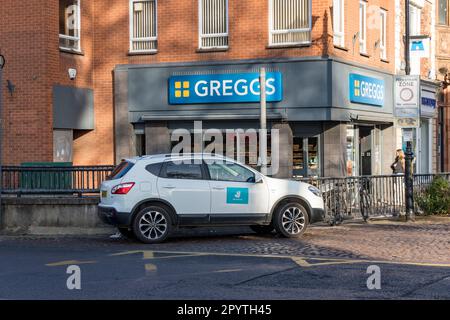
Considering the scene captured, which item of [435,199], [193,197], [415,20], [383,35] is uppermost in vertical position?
[415,20]

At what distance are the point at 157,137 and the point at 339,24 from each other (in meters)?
6.35

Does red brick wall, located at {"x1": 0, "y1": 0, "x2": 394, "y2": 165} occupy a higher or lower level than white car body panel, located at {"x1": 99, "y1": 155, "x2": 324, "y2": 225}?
higher

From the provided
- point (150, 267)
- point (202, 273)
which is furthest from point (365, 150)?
point (202, 273)

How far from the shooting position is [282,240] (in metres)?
14.6

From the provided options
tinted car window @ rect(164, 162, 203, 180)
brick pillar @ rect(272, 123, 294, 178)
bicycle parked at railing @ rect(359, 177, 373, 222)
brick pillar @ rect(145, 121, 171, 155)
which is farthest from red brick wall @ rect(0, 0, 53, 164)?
bicycle parked at railing @ rect(359, 177, 373, 222)

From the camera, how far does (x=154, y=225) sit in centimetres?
1434

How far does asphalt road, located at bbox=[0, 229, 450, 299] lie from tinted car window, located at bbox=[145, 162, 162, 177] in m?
1.37

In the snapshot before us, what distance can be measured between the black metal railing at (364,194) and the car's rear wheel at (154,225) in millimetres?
3659

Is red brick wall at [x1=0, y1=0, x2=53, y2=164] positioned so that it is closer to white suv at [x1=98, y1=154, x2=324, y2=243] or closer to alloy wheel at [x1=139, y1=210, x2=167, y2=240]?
white suv at [x1=98, y1=154, x2=324, y2=243]

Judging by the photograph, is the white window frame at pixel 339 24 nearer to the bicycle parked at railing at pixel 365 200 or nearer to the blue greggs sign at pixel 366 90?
the blue greggs sign at pixel 366 90

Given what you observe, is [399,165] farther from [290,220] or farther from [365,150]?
[290,220]

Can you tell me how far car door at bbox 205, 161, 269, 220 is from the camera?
14523 millimetres
